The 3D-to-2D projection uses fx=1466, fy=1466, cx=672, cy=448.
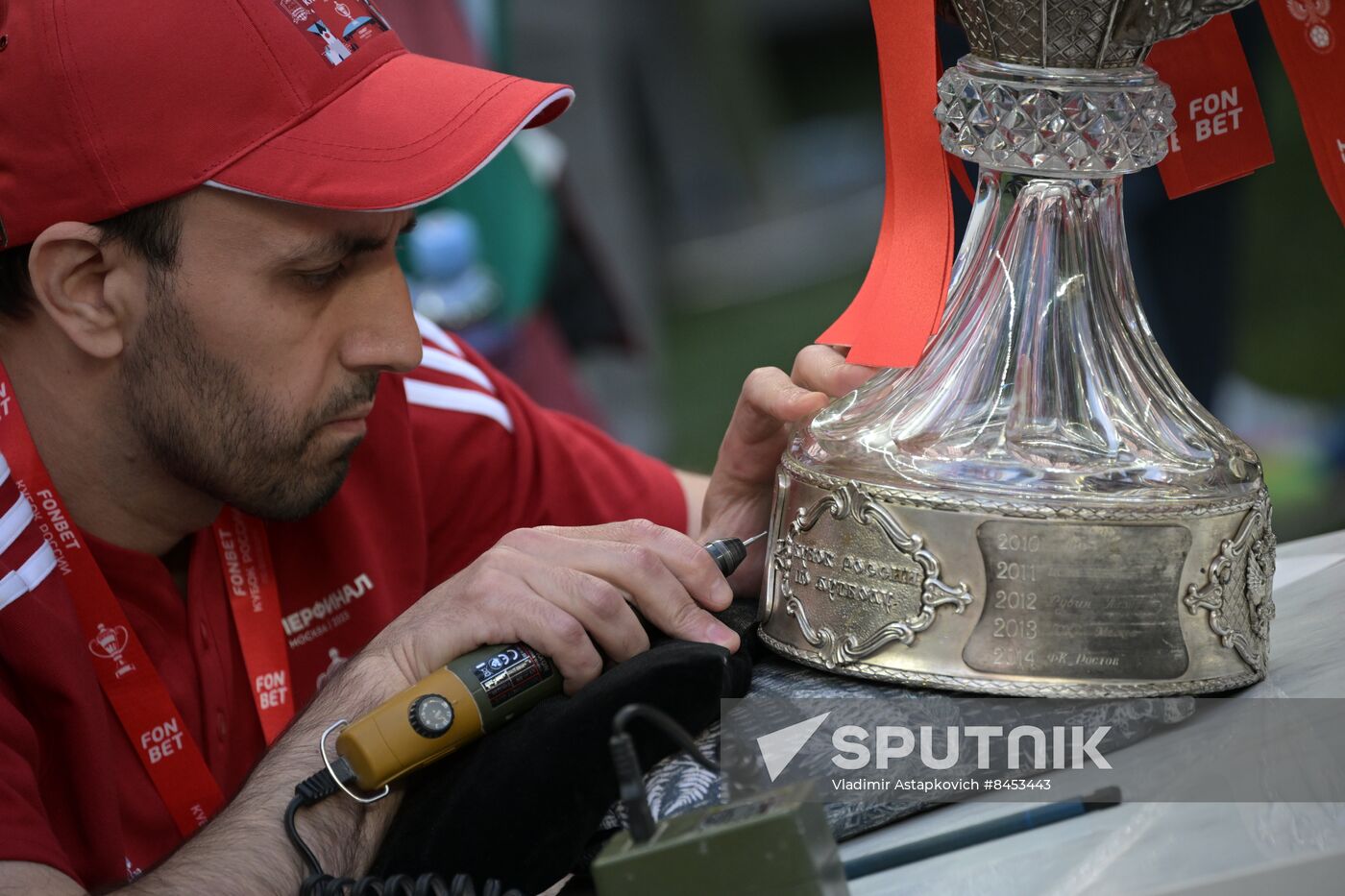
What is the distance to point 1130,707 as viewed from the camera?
91 centimetres

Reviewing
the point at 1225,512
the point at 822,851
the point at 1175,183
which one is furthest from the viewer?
the point at 1175,183

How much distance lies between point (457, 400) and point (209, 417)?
36cm

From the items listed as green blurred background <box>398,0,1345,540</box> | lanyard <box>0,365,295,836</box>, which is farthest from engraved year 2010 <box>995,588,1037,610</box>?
lanyard <box>0,365,295,836</box>

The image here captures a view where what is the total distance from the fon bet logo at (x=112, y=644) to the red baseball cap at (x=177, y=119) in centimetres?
33

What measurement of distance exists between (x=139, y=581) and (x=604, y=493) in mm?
522

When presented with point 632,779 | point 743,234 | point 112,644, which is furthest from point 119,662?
point 743,234

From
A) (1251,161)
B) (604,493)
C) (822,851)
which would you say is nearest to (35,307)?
(604,493)

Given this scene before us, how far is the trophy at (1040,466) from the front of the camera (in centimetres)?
89

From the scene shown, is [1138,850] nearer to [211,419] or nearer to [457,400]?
[211,419]

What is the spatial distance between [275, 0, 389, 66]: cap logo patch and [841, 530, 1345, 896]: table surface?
80cm

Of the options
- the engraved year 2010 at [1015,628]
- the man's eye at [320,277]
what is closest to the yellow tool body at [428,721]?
the engraved year 2010 at [1015,628]

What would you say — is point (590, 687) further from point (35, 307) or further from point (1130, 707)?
point (35, 307)

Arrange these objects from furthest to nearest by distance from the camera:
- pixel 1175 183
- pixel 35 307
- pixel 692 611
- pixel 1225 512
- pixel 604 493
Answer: pixel 604 493 < pixel 35 307 < pixel 1175 183 < pixel 692 611 < pixel 1225 512

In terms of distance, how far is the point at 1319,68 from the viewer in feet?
3.45
